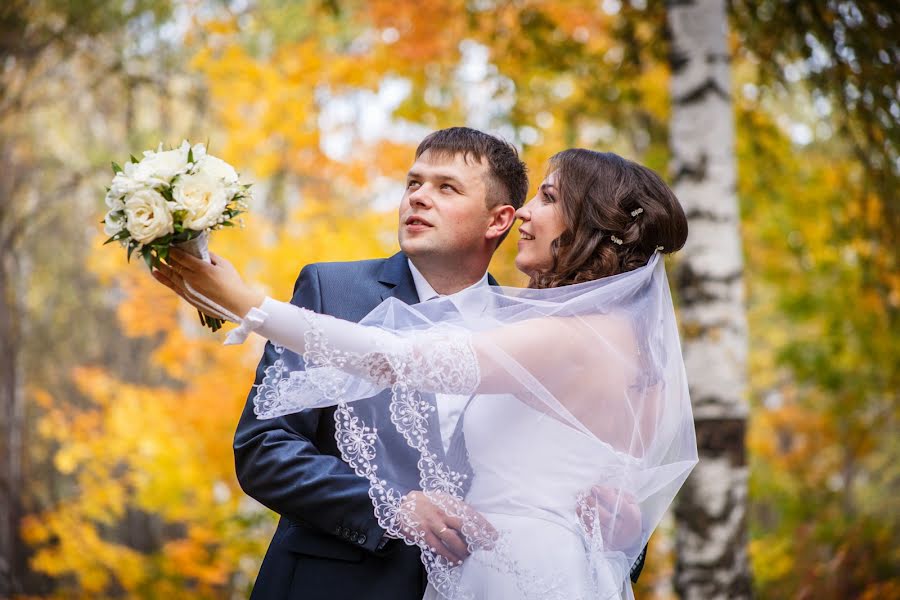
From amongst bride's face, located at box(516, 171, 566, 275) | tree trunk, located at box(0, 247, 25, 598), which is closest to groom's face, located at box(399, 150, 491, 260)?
bride's face, located at box(516, 171, 566, 275)

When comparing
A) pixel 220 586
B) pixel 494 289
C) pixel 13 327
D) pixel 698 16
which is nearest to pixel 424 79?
pixel 698 16

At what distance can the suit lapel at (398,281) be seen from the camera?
282 centimetres

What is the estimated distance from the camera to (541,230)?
2.72 metres

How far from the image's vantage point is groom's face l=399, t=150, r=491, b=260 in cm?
A: 291

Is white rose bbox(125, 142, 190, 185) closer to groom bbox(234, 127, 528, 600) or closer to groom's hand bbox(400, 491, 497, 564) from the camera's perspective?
groom bbox(234, 127, 528, 600)

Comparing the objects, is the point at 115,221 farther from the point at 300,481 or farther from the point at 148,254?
the point at 300,481

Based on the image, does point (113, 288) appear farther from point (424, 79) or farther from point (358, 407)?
point (358, 407)

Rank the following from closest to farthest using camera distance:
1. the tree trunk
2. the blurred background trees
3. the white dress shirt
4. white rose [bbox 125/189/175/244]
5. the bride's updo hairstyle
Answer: white rose [bbox 125/189/175/244] → the white dress shirt → the bride's updo hairstyle → the blurred background trees → the tree trunk

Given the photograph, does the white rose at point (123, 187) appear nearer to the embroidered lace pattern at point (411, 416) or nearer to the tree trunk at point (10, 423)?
the embroidered lace pattern at point (411, 416)

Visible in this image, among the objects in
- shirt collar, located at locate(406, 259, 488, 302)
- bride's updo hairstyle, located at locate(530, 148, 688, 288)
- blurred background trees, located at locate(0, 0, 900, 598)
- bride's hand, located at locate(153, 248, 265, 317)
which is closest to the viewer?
bride's hand, located at locate(153, 248, 265, 317)

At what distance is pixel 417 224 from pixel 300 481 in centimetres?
97

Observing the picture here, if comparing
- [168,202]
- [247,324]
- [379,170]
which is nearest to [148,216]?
[168,202]

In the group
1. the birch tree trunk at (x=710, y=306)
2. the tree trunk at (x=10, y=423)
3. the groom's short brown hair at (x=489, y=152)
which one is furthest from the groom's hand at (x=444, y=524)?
the tree trunk at (x=10, y=423)

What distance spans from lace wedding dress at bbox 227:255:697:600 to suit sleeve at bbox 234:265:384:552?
7 centimetres
